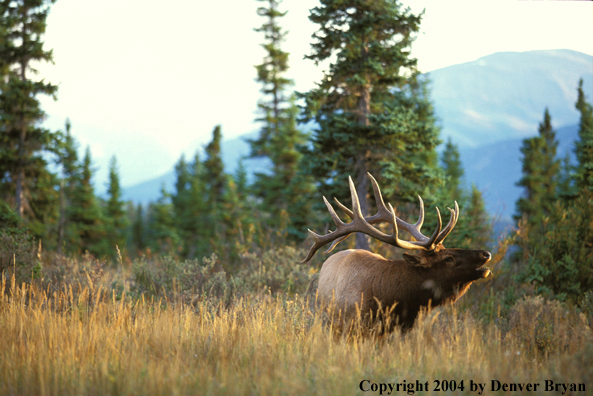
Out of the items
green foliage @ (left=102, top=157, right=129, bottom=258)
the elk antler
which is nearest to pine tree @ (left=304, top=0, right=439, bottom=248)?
the elk antler

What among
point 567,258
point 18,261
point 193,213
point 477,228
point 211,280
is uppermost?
point 193,213

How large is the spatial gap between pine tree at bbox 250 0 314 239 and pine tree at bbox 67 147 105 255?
1433 centimetres

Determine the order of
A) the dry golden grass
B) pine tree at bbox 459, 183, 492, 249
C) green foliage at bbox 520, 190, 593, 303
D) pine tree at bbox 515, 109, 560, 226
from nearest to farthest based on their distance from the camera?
the dry golden grass, green foliage at bbox 520, 190, 593, 303, pine tree at bbox 459, 183, 492, 249, pine tree at bbox 515, 109, 560, 226

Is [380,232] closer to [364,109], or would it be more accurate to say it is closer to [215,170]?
[364,109]

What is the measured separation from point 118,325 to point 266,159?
87.2 feet

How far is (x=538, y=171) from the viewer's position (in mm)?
33781

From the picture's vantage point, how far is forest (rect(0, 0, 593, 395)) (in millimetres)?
3277

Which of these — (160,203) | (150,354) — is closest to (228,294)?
(150,354)

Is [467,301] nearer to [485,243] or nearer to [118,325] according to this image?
[485,243]

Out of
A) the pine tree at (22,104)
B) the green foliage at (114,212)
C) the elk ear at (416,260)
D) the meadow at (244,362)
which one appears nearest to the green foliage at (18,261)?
the meadow at (244,362)

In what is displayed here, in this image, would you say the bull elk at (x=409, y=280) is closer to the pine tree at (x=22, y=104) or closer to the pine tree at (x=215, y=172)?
the pine tree at (x=22, y=104)

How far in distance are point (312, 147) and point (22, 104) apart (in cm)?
1287

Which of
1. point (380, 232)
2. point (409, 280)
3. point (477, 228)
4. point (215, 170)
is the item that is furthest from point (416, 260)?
point (215, 170)

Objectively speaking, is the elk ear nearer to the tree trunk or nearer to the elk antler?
the elk antler
